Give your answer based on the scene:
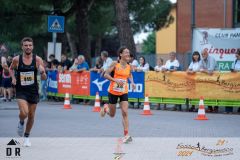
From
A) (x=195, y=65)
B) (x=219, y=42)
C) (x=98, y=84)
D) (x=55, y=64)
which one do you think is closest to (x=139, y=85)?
(x=98, y=84)

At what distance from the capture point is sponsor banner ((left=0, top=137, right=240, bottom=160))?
10422 millimetres

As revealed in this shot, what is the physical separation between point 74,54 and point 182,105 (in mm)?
35153

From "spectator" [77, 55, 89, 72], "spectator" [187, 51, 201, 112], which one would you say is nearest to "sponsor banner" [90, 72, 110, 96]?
"spectator" [77, 55, 89, 72]

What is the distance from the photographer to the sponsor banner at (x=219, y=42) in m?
23.2

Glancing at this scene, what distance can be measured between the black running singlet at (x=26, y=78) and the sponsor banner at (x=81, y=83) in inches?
481

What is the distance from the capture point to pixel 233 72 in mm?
19469

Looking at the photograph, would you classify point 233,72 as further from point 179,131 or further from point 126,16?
point 126,16

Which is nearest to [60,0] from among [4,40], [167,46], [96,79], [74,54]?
[4,40]

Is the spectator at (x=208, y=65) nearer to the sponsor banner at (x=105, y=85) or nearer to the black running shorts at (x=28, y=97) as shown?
the sponsor banner at (x=105, y=85)

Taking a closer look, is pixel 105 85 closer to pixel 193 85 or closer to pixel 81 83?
pixel 81 83

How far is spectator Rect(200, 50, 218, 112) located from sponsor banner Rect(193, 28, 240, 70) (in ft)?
10.0

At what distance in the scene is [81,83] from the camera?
80.2 feet

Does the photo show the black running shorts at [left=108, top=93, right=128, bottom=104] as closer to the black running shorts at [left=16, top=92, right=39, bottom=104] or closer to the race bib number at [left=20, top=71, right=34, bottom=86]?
the black running shorts at [left=16, top=92, right=39, bottom=104]

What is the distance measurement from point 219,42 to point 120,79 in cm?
1111
